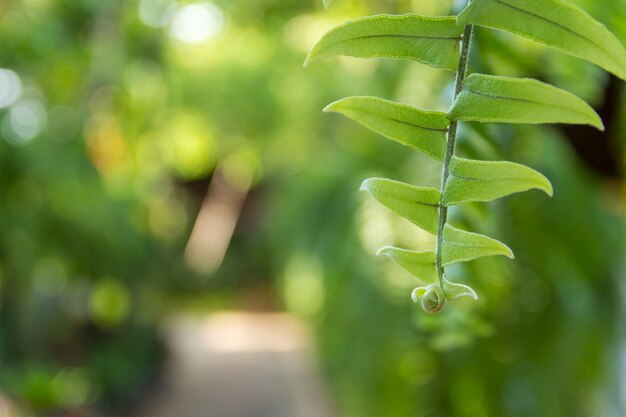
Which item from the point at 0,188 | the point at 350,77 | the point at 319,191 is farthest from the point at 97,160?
the point at 319,191

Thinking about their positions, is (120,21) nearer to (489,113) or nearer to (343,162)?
(343,162)

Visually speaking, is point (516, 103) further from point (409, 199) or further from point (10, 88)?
point (10, 88)

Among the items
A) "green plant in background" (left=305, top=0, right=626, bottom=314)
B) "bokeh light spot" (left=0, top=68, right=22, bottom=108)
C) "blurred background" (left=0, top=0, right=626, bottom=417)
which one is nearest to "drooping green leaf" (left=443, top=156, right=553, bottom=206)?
"green plant in background" (left=305, top=0, right=626, bottom=314)

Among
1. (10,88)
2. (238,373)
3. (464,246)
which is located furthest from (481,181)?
(238,373)

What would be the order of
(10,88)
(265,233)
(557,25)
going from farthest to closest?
(265,233) < (10,88) < (557,25)

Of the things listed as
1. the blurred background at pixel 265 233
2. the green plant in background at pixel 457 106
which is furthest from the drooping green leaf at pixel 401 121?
the blurred background at pixel 265 233

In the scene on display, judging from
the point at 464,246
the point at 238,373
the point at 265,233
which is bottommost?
the point at 464,246

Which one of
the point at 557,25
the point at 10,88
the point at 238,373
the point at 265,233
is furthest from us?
the point at 238,373
